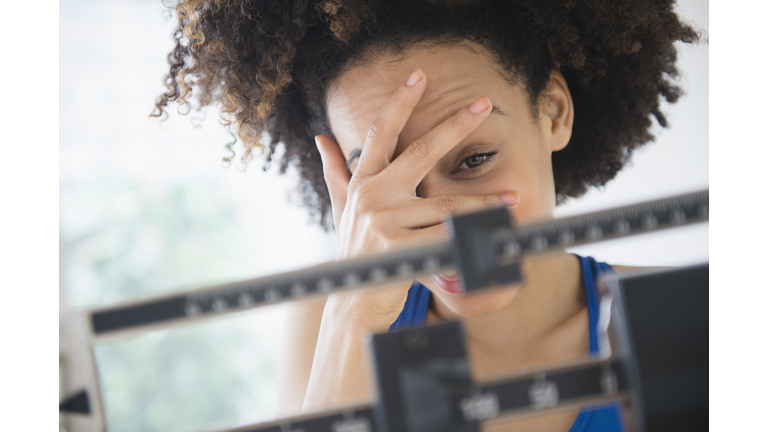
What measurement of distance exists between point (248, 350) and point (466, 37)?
2577mm

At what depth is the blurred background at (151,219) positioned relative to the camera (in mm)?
2742

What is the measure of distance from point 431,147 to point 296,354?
86 centimetres

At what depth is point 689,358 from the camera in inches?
20.0

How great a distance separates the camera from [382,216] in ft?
3.12

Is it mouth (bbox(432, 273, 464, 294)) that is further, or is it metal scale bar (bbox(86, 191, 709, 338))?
mouth (bbox(432, 273, 464, 294))

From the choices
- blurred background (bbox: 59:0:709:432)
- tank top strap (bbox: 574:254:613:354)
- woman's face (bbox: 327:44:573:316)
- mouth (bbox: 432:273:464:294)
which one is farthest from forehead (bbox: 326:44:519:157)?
blurred background (bbox: 59:0:709:432)

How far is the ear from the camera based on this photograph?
126 centimetres

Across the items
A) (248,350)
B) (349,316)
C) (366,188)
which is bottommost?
(248,350)

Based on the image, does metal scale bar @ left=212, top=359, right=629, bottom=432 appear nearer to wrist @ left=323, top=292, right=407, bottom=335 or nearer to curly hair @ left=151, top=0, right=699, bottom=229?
wrist @ left=323, top=292, right=407, bottom=335

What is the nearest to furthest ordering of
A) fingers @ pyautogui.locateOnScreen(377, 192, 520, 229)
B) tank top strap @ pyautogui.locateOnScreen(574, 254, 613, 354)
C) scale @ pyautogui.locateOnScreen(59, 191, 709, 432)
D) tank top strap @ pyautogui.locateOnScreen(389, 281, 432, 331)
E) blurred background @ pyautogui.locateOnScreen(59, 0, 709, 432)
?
scale @ pyautogui.locateOnScreen(59, 191, 709, 432) → fingers @ pyautogui.locateOnScreen(377, 192, 520, 229) → tank top strap @ pyautogui.locateOnScreen(574, 254, 613, 354) → tank top strap @ pyautogui.locateOnScreen(389, 281, 432, 331) → blurred background @ pyautogui.locateOnScreen(59, 0, 709, 432)

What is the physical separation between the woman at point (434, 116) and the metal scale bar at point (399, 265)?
37 centimetres

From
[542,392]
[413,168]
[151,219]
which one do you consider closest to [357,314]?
[413,168]
